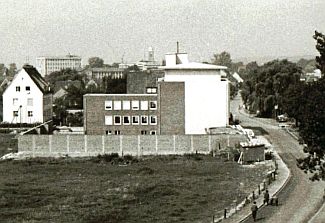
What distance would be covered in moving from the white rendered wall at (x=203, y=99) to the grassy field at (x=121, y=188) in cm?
914

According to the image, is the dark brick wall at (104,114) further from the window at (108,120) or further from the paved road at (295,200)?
the paved road at (295,200)

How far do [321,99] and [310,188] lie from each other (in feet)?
28.0

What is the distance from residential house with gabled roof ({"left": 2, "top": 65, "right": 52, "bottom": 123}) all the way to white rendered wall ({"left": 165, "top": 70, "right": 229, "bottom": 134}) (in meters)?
25.6

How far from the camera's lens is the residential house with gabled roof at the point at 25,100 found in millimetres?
83062

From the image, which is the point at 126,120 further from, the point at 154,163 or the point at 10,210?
the point at 10,210

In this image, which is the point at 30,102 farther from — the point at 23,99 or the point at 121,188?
the point at 121,188

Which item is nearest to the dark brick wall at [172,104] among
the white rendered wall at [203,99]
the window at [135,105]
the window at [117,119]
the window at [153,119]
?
the white rendered wall at [203,99]

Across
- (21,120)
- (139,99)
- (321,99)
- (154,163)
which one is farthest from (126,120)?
(321,99)

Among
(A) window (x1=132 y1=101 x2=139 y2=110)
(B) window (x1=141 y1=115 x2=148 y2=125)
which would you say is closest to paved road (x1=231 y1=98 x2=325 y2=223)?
(B) window (x1=141 y1=115 x2=148 y2=125)

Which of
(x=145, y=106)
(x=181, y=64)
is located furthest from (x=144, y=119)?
(x=181, y=64)

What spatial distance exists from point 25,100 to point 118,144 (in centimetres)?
3105

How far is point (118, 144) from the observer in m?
55.1

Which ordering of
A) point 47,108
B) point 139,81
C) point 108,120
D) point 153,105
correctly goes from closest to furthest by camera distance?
1. point 108,120
2. point 153,105
3. point 139,81
4. point 47,108

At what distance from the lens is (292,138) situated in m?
65.1
